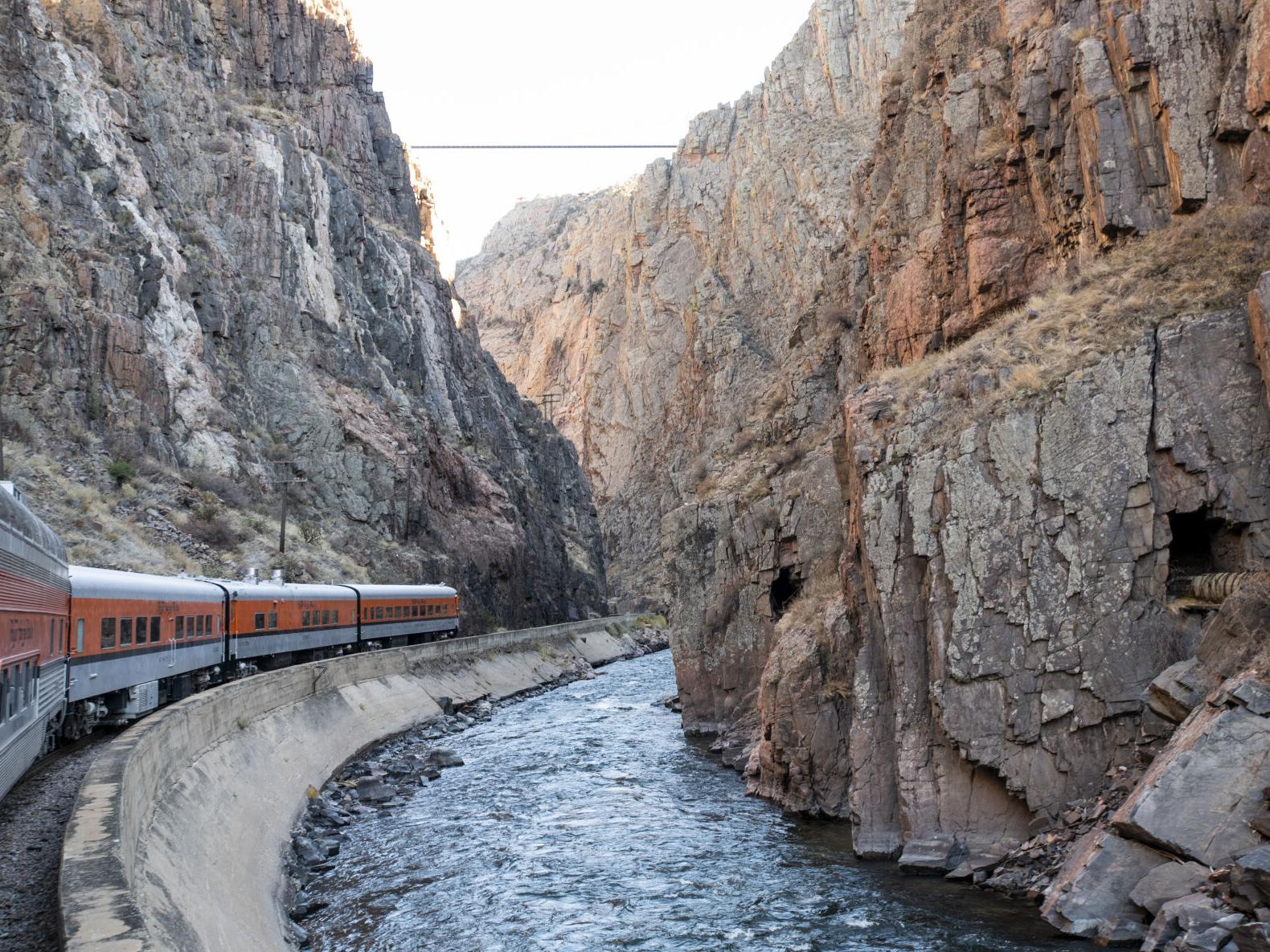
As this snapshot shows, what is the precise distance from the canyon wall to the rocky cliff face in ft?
77.2

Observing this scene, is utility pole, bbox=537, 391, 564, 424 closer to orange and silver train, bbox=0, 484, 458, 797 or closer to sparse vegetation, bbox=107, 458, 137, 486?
sparse vegetation, bbox=107, 458, 137, 486

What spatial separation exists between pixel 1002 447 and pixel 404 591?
34924 millimetres

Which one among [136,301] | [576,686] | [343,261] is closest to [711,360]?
[343,261]

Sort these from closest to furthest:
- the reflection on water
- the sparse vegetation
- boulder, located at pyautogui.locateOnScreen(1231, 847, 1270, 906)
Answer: boulder, located at pyautogui.locateOnScreen(1231, 847, 1270, 906)
the reflection on water
the sparse vegetation

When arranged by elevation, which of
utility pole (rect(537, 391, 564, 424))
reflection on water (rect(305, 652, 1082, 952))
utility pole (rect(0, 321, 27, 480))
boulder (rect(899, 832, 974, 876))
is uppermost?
utility pole (rect(537, 391, 564, 424))

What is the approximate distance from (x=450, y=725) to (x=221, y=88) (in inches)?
2162

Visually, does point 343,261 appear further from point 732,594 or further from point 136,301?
point 732,594

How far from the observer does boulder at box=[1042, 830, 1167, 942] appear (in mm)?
13297

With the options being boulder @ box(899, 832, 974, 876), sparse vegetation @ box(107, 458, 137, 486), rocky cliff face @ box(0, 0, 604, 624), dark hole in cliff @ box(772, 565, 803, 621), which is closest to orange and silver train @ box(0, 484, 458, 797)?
rocky cliff face @ box(0, 0, 604, 624)

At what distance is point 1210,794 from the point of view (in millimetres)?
13141

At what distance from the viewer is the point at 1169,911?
40.7 ft

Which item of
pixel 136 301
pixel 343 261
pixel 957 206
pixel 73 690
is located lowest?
pixel 73 690

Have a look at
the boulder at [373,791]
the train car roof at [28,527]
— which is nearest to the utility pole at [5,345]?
the boulder at [373,791]

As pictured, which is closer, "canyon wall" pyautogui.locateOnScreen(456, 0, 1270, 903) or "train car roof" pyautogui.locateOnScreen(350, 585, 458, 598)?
"canyon wall" pyautogui.locateOnScreen(456, 0, 1270, 903)
